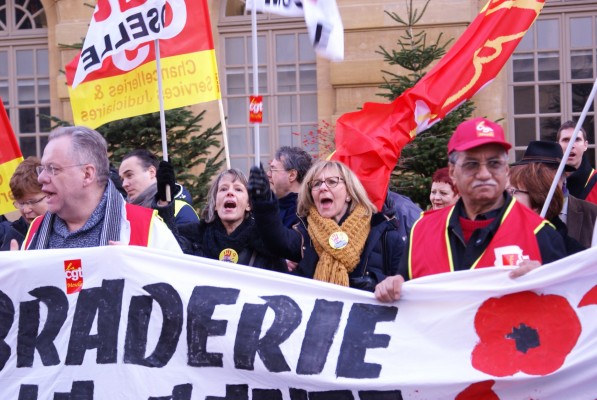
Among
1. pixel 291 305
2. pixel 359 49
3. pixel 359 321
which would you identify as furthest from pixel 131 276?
pixel 359 49

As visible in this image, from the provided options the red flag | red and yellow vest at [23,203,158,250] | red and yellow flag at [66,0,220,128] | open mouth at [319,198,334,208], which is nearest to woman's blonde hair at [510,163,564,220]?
open mouth at [319,198,334,208]

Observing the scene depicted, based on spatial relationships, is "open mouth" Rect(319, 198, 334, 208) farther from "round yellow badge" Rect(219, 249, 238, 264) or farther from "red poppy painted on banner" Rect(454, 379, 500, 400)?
"red poppy painted on banner" Rect(454, 379, 500, 400)

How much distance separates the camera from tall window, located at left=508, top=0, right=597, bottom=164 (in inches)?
480

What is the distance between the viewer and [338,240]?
211 inches

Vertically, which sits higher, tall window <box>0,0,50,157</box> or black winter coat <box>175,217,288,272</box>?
tall window <box>0,0,50,157</box>

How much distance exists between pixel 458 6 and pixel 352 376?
27.2ft

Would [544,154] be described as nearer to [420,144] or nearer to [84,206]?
[84,206]

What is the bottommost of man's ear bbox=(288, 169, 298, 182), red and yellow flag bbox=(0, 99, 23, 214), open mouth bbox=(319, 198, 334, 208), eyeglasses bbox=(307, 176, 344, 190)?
open mouth bbox=(319, 198, 334, 208)

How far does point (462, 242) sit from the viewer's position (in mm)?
4359

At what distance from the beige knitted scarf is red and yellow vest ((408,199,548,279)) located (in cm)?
83

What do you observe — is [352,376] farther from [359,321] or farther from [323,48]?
[323,48]

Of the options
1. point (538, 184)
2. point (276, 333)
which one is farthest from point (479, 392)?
point (538, 184)

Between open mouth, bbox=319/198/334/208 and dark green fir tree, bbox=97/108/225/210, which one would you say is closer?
open mouth, bbox=319/198/334/208

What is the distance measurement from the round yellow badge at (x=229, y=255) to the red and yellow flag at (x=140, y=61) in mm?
1637
